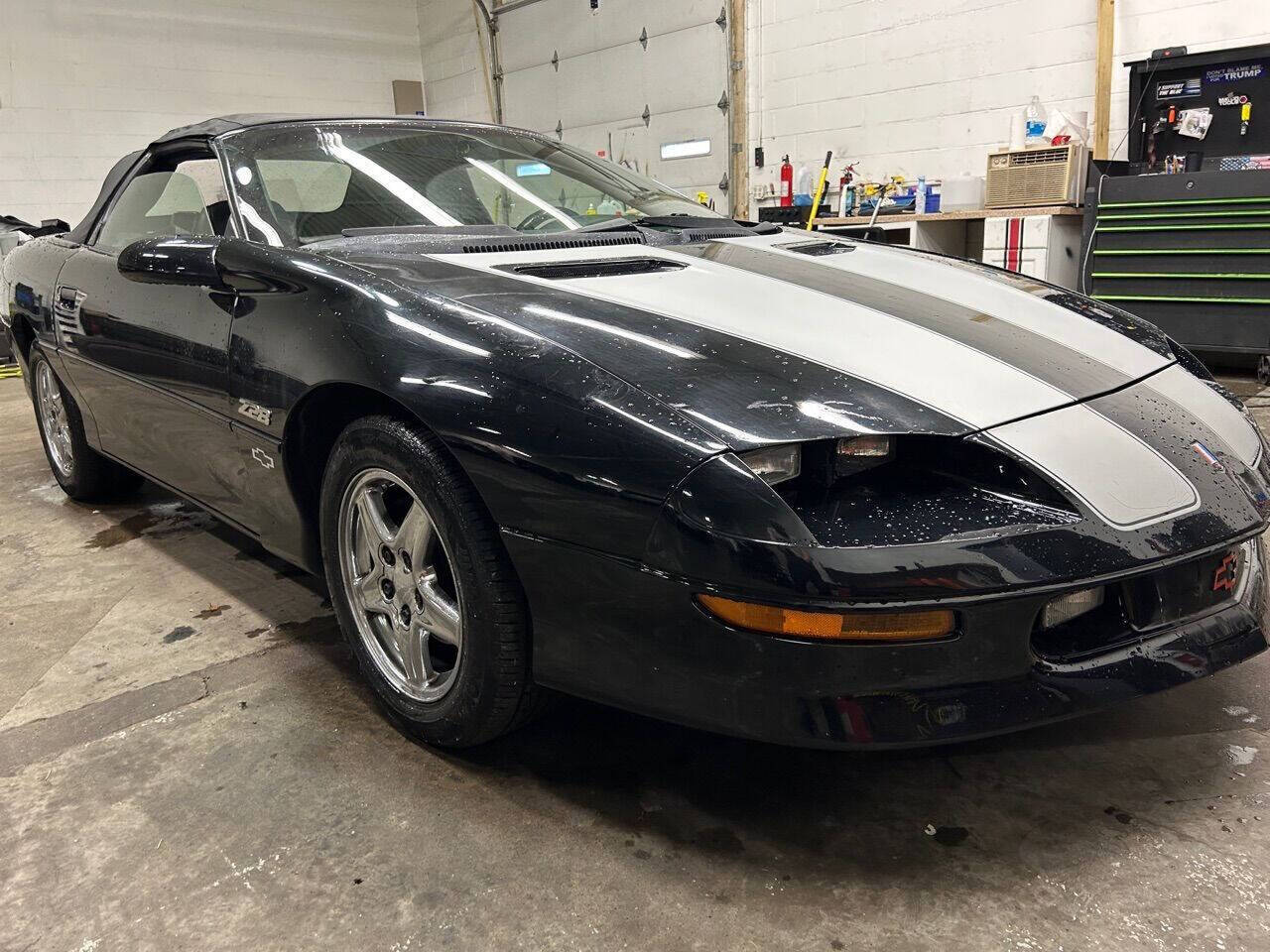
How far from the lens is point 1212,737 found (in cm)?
155

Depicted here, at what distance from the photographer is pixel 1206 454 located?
1.34 m

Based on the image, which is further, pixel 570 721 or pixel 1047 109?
pixel 1047 109

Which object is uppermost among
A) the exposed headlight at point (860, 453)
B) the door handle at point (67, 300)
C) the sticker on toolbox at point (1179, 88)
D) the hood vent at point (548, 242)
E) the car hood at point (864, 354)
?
the sticker on toolbox at point (1179, 88)

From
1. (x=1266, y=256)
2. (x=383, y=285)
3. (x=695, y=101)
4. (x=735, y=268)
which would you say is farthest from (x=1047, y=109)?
(x=383, y=285)

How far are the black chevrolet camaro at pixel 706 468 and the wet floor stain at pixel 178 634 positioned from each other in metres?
0.35

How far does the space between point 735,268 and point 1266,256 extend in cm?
390

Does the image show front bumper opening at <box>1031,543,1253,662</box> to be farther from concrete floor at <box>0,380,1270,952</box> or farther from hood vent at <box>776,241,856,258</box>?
hood vent at <box>776,241,856,258</box>

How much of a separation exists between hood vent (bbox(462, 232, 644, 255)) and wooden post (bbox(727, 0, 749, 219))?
5.84 meters

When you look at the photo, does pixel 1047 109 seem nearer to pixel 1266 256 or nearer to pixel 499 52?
pixel 1266 256

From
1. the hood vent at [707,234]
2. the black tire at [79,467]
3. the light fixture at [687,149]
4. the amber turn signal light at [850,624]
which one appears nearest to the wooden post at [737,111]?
the light fixture at [687,149]

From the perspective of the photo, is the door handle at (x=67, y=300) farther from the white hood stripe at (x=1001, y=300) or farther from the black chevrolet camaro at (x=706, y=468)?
the white hood stripe at (x=1001, y=300)

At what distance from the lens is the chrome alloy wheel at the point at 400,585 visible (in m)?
1.52

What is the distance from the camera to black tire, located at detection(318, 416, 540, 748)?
4.45ft

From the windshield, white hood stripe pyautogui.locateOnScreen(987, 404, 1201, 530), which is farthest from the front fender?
white hood stripe pyautogui.locateOnScreen(987, 404, 1201, 530)
